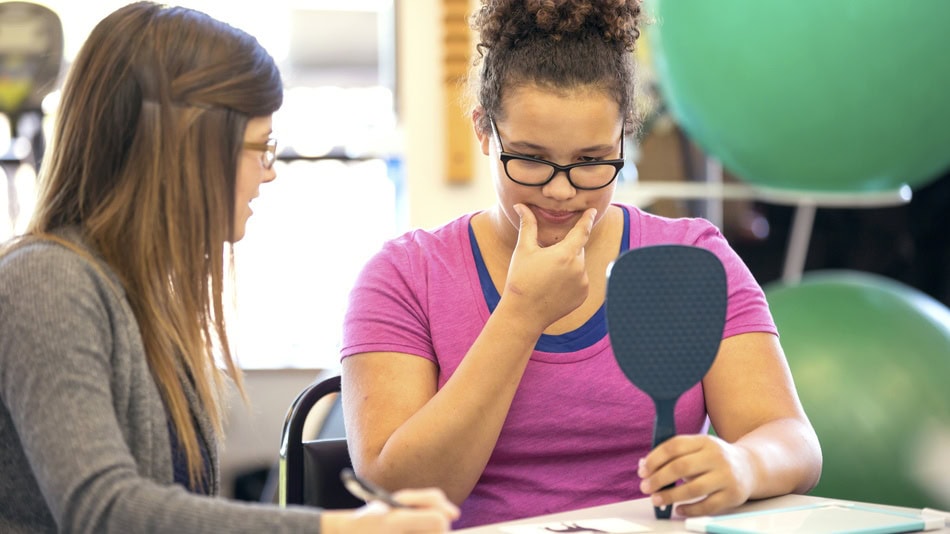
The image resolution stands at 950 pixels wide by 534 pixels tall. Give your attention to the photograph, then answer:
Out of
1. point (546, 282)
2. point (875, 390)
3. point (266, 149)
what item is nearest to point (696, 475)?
point (546, 282)

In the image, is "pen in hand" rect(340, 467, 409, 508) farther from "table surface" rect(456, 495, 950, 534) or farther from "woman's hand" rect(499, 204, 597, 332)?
"woman's hand" rect(499, 204, 597, 332)

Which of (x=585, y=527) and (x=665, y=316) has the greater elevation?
(x=665, y=316)

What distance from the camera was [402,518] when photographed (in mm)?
848

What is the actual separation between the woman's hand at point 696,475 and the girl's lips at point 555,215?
377mm

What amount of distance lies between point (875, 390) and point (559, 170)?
0.94 m

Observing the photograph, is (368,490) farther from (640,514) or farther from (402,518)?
(640,514)

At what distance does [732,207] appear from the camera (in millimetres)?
3723

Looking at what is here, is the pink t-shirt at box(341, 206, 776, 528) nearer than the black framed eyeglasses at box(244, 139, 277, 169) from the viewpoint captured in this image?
No

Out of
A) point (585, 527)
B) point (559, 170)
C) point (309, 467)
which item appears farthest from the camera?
point (309, 467)

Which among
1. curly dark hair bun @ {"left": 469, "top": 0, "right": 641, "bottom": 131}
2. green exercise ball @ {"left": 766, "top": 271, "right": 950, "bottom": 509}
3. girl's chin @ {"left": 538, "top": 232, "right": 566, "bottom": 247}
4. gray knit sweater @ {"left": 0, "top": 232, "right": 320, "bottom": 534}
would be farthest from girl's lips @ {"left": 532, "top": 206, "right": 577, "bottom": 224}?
green exercise ball @ {"left": 766, "top": 271, "right": 950, "bottom": 509}

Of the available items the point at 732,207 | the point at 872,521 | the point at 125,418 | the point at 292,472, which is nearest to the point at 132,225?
the point at 125,418

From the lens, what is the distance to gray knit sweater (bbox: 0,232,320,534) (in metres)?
0.90

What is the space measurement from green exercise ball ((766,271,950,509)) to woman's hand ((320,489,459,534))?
124 centimetres

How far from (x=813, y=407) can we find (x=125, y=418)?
4.36 feet
